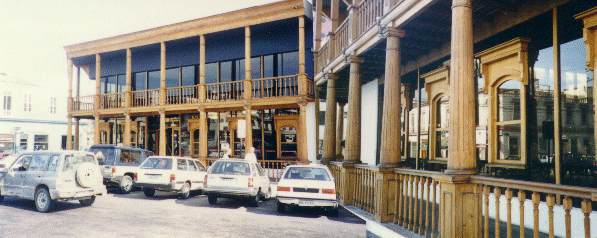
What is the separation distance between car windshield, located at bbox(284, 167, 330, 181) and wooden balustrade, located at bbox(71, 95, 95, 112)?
17.9 m

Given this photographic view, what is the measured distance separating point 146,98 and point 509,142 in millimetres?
19171

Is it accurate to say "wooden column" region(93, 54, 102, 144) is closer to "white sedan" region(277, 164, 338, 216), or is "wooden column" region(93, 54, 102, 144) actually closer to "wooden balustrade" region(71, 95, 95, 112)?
"wooden balustrade" region(71, 95, 95, 112)

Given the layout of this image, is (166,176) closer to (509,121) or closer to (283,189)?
(283,189)

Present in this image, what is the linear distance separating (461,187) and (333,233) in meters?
3.37

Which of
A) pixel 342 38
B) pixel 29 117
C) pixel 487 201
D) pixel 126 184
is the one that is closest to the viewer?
pixel 487 201

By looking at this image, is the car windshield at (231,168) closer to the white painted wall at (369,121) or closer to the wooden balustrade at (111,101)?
the white painted wall at (369,121)

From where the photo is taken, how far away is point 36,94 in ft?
155


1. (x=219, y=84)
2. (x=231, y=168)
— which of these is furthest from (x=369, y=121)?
(x=219, y=84)

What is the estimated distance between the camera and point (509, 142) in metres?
8.77

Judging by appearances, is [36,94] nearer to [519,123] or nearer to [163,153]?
[163,153]

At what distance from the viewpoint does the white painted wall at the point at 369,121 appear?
1523cm

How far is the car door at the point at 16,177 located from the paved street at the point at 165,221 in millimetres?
422

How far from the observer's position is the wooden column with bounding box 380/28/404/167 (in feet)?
28.9

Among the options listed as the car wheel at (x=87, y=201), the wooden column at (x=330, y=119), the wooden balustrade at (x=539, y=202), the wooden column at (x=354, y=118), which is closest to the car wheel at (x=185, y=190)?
the car wheel at (x=87, y=201)
